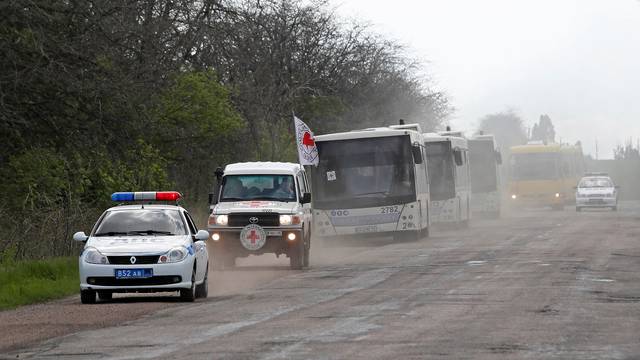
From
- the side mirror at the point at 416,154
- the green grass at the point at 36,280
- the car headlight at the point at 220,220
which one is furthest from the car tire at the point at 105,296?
the side mirror at the point at 416,154

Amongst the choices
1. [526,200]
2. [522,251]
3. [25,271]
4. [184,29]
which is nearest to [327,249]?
[522,251]

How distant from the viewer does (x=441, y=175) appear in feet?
160

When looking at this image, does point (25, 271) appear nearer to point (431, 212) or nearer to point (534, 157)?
point (431, 212)

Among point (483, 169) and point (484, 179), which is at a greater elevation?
point (483, 169)

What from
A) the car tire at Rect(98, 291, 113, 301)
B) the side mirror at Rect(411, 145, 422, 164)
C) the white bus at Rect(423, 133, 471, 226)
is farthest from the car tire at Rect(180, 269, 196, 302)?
the white bus at Rect(423, 133, 471, 226)

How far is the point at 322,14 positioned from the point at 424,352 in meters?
53.2

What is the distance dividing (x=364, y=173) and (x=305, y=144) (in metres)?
1.85

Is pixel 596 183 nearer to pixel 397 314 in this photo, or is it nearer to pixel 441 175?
pixel 441 175

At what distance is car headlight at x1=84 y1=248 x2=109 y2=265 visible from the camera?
20.4 m

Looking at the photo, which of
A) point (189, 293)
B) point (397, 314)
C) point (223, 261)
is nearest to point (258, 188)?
point (223, 261)

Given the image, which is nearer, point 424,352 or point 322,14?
point 424,352

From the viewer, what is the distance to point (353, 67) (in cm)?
6894

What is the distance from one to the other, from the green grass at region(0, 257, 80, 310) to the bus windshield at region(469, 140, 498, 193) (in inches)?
1406

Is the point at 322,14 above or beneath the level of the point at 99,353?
above
